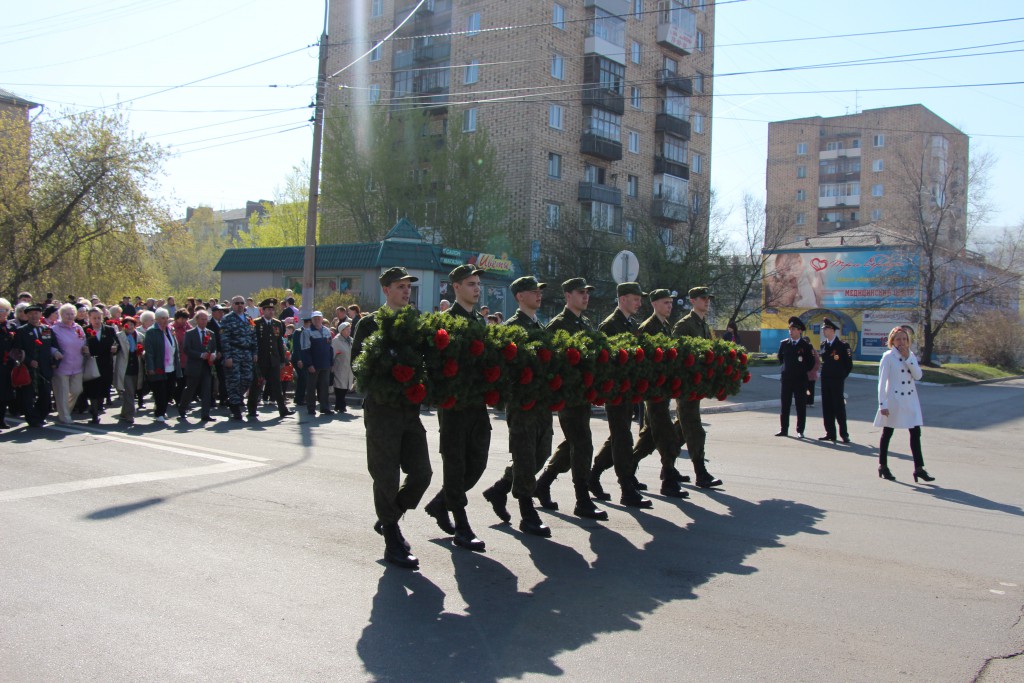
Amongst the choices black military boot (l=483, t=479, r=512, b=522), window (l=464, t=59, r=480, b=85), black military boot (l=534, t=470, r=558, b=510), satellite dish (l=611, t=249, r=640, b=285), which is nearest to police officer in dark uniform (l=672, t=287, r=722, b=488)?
black military boot (l=534, t=470, r=558, b=510)

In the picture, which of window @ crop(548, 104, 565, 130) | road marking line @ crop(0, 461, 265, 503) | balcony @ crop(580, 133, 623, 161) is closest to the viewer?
road marking line @ crop(0, 461, 265, 503)

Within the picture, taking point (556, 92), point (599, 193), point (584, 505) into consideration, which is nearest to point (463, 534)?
point (584, 505)

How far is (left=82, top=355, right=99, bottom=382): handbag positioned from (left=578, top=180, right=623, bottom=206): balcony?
1425 inches

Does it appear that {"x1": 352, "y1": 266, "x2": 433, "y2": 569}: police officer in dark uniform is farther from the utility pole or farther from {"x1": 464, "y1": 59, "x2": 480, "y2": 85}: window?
{"x1": 464, "y1": 59, "x2": 480, "y2": 85}: window

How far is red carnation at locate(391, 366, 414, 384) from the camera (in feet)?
18.0

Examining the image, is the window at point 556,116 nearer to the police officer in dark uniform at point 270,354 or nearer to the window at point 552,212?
the window at point 552,212

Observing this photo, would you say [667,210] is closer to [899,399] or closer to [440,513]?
[899,399]

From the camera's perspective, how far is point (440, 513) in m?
6.54

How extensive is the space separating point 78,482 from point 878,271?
4616 centimetres

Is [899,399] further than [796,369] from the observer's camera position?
No

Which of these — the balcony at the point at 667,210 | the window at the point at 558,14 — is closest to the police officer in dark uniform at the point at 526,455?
the window at the point at 558,14

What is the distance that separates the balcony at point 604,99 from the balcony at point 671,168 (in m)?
4.91

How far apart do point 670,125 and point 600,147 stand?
8.50 metres

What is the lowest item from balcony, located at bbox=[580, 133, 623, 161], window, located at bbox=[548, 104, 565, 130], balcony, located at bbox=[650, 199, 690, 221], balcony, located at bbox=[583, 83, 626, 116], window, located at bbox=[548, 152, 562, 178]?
balcony, located at bbox=[650, 199, 690, 221]
